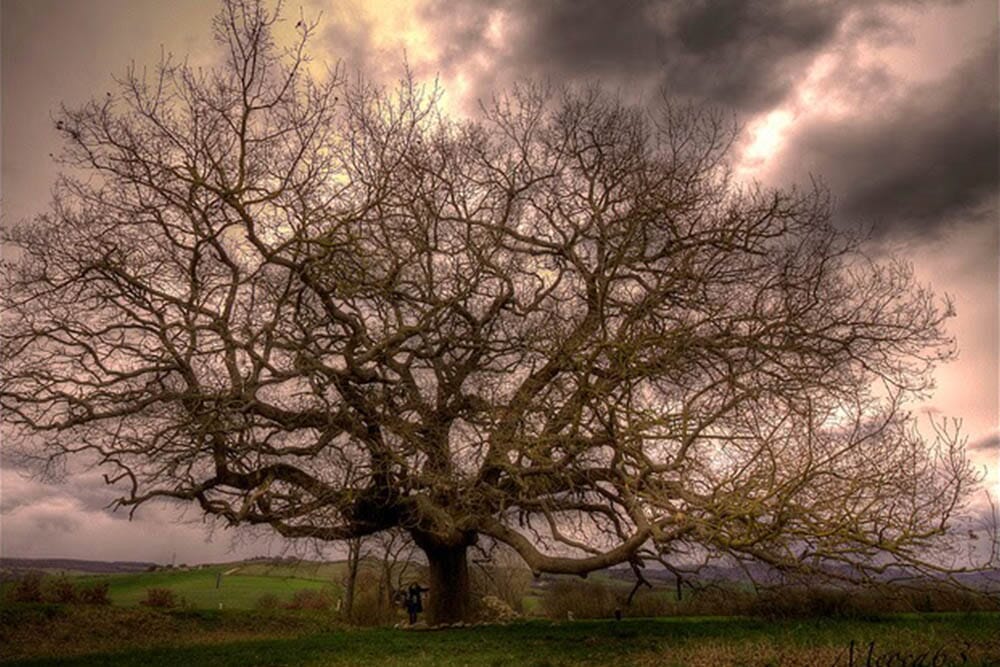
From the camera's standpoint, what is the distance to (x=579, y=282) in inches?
721

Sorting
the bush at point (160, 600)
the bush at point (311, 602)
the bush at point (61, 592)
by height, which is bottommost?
the bush at point (311, 602)

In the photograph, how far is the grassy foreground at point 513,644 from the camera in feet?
37.1

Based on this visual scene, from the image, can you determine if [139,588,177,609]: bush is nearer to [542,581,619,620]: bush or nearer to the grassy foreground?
the grassy foreground

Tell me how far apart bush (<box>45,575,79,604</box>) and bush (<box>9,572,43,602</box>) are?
1.09 feet

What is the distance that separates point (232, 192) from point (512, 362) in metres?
8.02

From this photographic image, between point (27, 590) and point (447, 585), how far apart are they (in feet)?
52.4

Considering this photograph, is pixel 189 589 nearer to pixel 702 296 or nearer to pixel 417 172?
pixel 417 172

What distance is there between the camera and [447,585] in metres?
20.6

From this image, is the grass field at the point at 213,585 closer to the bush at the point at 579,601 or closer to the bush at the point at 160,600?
the bush at the point at 160,600

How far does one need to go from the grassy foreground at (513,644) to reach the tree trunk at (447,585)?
1.38 m

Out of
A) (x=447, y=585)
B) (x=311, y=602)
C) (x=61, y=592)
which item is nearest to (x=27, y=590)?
(x=61, y=592)

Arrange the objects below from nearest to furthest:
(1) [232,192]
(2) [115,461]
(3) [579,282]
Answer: (1) [232,192], (2) [115,461], (3) [579,282]

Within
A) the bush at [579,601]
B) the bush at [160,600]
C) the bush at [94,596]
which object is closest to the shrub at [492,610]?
the bush at [579,601]

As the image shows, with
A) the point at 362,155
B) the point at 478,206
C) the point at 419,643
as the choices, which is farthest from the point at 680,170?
the point at 419,643
